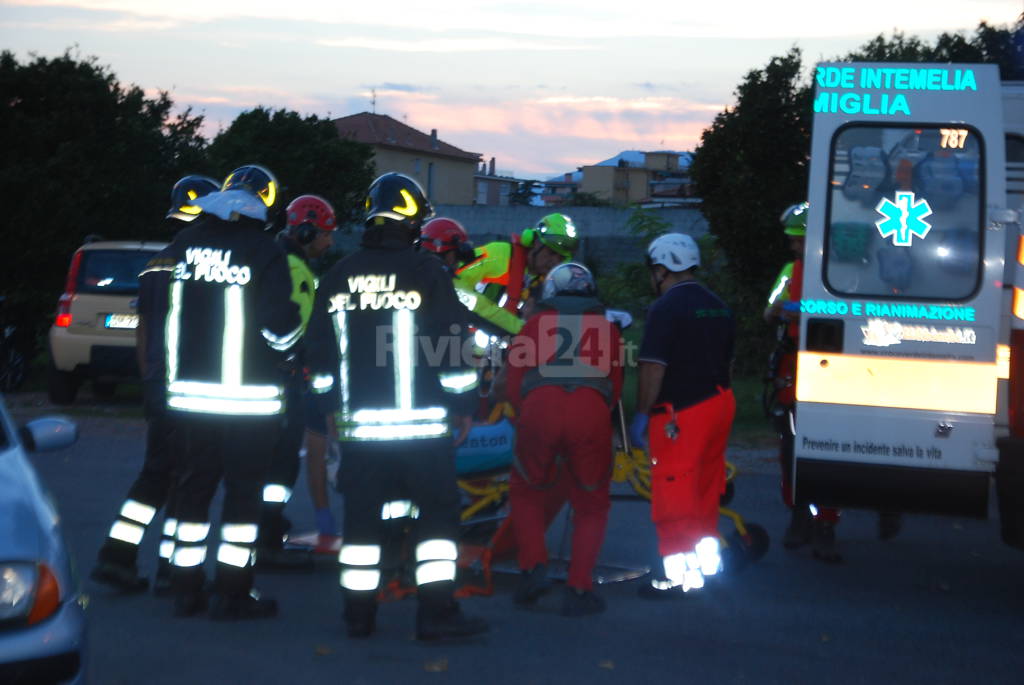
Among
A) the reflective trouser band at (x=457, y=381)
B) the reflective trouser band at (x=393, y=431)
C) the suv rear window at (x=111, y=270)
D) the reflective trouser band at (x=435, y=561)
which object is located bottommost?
the reflective trouser band at (x=435, y=561)

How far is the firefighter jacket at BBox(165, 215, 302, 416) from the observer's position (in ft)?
22.0

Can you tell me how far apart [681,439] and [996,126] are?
89.9 inches

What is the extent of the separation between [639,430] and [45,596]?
3.94 meters

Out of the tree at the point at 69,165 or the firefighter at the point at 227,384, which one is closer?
the firefighter at the point at 227,384

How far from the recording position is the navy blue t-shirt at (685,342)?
24.5ft

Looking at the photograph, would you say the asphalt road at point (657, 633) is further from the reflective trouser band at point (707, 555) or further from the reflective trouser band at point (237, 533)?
the reflective trouser band at point (237, 533)

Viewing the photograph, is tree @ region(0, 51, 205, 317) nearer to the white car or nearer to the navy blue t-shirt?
the navy blue t-shirt

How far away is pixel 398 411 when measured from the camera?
21.2 ft

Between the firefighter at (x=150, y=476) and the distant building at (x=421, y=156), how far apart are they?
7612 cm

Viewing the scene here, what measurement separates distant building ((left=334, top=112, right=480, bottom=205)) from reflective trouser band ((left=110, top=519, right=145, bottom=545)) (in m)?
76.6

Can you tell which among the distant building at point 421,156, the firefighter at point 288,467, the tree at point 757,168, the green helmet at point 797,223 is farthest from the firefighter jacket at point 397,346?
the distant building at point 421,156

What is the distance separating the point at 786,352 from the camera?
897 cm

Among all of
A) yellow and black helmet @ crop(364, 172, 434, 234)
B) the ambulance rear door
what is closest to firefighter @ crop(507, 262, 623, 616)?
yellow and black helmet @ crop(364, 172, 434, 234)

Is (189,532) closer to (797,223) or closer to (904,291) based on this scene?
(904,291)
